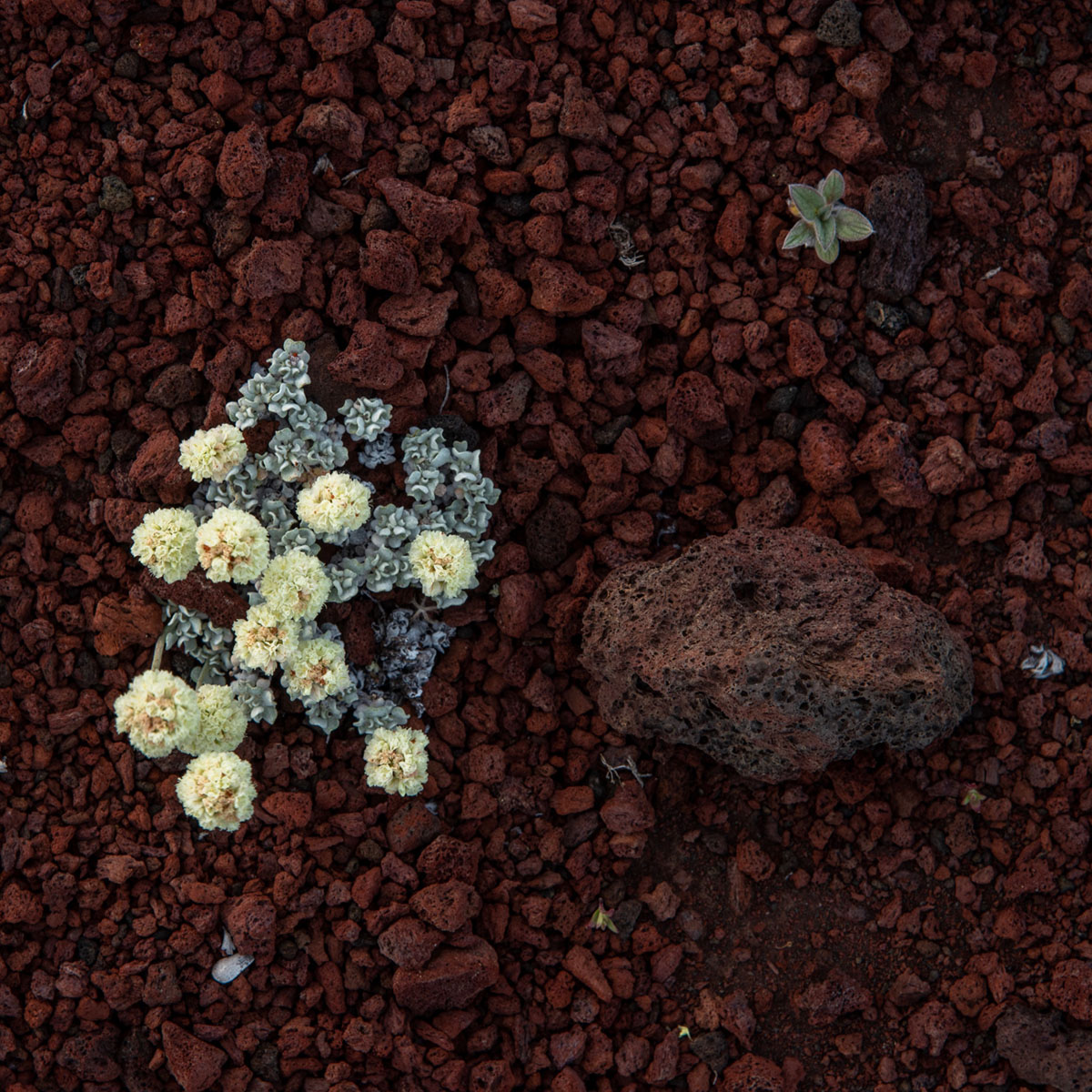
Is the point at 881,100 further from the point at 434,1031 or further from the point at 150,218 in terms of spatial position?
the point at 434,1031

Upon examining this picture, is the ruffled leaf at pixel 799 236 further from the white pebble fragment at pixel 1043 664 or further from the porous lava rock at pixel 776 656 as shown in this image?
the white pebble fragment at pixel 1043 664

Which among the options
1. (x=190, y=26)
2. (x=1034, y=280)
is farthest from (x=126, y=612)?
(x=1034, y=280)

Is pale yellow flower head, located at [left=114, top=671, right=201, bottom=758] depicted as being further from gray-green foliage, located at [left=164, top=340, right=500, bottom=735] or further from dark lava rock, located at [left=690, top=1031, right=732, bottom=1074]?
dark lava rock, located at [left=690, top=1031, right=732, bottom=1074]

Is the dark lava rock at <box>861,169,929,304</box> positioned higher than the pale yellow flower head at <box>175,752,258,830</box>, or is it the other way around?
the dark lava rock at <box>861,169,929,304</box>

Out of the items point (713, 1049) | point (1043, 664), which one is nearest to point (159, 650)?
point (713, 1049)

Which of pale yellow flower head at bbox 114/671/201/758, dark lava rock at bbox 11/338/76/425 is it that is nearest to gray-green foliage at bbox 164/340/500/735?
pale yellow flower head at bbox 114/671/201/758

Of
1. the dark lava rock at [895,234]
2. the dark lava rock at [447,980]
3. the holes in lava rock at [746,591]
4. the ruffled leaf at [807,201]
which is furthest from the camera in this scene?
the dark lava rock at [895,234]

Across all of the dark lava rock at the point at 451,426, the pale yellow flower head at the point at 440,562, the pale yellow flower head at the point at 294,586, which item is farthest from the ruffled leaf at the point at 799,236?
the pale yellow flower head at the point at 294,586
